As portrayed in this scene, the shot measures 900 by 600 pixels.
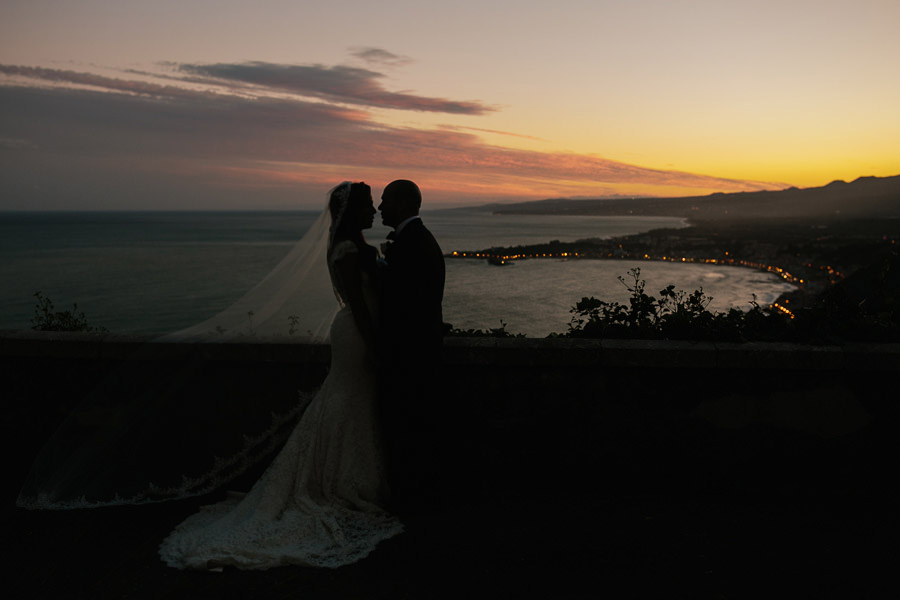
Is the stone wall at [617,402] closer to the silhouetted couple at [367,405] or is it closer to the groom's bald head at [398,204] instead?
the silhouetted couple at [367,405]

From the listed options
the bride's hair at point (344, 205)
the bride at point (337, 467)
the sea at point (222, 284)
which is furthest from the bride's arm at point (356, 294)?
the sea at point (222, 284)

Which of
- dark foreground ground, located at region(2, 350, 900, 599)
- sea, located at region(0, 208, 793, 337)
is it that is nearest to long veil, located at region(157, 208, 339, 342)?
dark foreground ground, located at region(2, 350, 900, 599)

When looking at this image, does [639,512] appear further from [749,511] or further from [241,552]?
[241,552]

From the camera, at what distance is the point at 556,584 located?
3.22m

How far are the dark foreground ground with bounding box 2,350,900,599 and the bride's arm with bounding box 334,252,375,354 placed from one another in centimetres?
105

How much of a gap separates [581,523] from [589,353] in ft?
3.77

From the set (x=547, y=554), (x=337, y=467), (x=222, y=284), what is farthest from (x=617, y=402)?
(x=222, y=284)

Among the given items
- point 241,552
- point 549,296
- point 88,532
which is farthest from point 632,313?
point 549,296

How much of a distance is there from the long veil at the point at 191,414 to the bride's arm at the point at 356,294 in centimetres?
34

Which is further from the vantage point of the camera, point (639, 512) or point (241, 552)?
point (639, 512)

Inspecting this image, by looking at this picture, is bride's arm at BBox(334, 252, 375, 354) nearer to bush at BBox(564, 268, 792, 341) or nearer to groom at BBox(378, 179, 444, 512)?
groom at BBox(378, 179, 444, 512)

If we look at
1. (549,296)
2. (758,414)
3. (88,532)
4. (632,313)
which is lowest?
(549,296)

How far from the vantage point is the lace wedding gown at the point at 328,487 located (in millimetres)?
3594

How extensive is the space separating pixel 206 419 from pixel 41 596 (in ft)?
4.82
